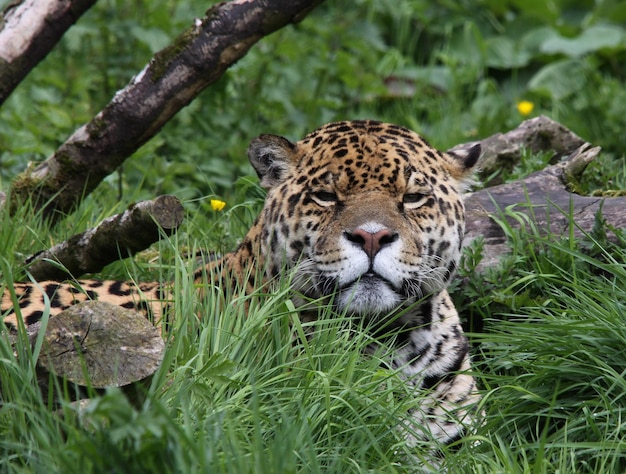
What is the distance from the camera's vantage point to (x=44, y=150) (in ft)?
26.9

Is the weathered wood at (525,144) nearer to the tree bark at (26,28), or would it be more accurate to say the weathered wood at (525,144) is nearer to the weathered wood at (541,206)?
the weathered wood at (541,206)

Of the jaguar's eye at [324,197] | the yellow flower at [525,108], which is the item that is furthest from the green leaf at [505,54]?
the jaguar's eye at [324,197]

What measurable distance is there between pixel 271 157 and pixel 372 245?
944 mm

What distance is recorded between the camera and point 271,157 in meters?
5.59

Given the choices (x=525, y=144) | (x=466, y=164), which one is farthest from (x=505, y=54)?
(x=466, y=164)

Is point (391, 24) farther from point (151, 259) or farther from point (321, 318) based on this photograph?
point (321, 318)

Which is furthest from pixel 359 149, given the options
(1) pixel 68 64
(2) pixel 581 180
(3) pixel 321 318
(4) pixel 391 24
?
(4) pixel 391 24

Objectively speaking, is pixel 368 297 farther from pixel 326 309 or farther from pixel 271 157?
pixel 271 157

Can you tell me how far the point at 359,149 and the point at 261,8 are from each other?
1509mm

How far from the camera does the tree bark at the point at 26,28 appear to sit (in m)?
6.61

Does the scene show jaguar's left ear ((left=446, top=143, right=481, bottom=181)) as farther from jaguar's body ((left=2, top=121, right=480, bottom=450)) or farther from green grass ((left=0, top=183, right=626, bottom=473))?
green grass ((left=0, top=183, right=626, bottom=473))

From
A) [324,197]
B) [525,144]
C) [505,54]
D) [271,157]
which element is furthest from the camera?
[505,54]

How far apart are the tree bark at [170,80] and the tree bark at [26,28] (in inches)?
24.6

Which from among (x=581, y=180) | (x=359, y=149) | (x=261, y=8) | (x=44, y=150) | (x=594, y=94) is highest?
(x=261, y=8)
